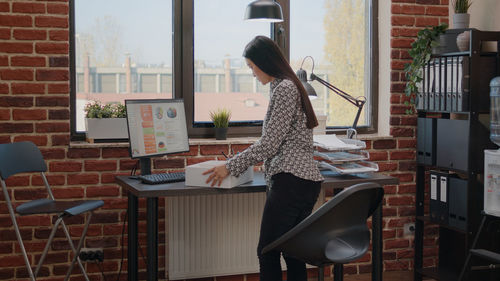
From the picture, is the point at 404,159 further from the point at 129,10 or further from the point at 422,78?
the point at 129,10

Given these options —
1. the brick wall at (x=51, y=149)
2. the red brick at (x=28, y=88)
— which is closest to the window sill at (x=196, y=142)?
the brick wall at (x=51, y=149)

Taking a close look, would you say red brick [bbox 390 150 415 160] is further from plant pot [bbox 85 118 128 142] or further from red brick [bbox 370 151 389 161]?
plant pot [bbox 85 118 128 142]

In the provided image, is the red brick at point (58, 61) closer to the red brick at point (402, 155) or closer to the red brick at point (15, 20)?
the red brick at point (15, 20)

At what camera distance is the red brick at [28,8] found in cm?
343

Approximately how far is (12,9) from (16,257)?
1391 mm

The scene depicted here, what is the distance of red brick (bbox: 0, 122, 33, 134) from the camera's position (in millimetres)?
3461

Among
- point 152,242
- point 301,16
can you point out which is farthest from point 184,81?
point 152,242

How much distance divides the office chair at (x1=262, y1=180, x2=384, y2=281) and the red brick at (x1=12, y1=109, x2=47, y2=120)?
1.68 m

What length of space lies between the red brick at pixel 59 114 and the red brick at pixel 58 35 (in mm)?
404

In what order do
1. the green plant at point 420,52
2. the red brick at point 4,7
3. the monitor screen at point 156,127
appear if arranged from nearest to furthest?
1. the monitor screen at point 156,127
2. the red brick at point 4,7
3. the green plant at point 420,52

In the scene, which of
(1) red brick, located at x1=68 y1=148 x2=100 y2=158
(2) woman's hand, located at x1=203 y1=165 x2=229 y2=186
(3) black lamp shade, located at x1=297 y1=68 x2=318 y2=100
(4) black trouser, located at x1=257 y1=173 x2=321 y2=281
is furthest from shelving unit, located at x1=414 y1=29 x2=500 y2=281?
(1) red brick, located at x1=68 y1=148 x2=100 y2=158

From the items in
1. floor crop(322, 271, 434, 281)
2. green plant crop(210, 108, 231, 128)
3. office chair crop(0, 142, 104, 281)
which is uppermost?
green plant crop(210, 108, 231, 128)

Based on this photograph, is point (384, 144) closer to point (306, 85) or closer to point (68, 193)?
point (306, 85)

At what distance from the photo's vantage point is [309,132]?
9.55 ft
